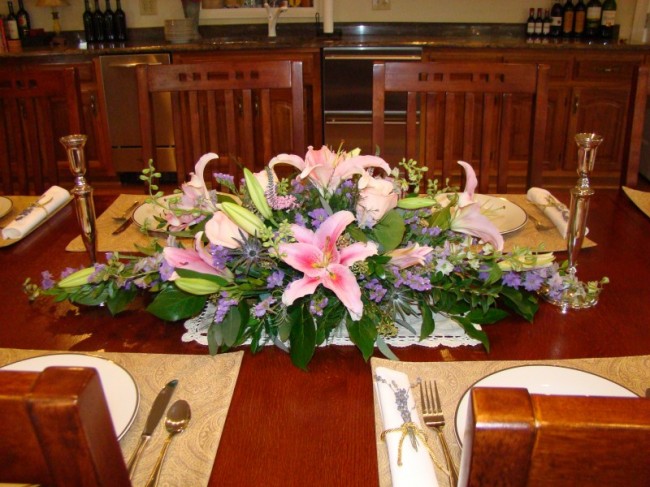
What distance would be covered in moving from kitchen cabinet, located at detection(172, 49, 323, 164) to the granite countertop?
38mm

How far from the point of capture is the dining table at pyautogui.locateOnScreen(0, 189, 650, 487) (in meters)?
0.68

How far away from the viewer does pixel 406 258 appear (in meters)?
0.83

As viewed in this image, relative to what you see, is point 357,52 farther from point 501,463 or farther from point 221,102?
point 501,463

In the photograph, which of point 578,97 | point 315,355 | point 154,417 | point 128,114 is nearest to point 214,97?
point 315,355

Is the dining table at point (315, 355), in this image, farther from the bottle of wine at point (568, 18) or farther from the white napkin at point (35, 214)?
the bottle of wine at point (568, 18)

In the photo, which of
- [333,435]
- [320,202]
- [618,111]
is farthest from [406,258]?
[618,111]

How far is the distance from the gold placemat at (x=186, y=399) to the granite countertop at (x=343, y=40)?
2.81 m

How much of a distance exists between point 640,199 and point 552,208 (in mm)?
290

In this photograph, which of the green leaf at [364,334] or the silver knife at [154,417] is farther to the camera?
the green leaf at [364,334]

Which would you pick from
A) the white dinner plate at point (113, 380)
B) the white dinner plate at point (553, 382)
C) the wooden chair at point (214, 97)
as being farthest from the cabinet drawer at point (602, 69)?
the white dinner plate at point (113, 380)

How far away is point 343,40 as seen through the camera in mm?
3570

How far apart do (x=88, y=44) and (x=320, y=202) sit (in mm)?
3438

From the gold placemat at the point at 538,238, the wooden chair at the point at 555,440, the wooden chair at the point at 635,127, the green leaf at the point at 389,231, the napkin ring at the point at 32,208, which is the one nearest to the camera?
the wooden chair at the point at 555,440

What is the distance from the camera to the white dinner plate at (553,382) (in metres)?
0.75
